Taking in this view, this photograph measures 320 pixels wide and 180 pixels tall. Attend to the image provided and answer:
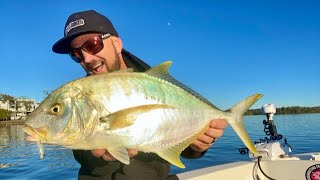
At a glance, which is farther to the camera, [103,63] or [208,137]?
[103,63]

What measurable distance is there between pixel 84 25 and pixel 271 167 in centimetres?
484

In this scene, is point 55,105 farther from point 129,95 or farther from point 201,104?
point 201,104

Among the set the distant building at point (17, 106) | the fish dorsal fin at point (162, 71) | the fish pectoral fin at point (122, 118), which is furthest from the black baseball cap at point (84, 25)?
the distant building at point (17, 106)

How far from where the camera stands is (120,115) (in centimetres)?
241

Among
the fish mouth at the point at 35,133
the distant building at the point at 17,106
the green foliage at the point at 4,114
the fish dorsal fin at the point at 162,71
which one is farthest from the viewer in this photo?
the distant building at the point at 17,106

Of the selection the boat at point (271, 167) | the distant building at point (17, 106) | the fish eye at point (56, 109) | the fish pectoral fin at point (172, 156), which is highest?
the distant building at point (17, 106)

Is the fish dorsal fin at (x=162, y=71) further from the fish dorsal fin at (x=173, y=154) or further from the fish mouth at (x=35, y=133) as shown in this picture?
the fish mouth at (x=35, y=133)

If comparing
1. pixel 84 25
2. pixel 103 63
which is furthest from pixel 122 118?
pixel 84 25

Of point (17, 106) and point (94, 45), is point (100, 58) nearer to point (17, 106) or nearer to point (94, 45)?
point (94, 45)

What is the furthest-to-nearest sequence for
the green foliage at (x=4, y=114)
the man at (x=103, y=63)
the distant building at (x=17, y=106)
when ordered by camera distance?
1. the distant building at (x=17, y=106)
2. the green foliage at (x=4, y=114)
3. the man at (x=103, y=63)

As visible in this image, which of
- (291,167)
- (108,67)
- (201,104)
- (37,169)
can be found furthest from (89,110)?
(37,169)

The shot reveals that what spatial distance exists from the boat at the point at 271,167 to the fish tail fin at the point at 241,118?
124 inches

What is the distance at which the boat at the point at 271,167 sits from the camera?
20.6ft

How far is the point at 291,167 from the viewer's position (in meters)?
6.60
